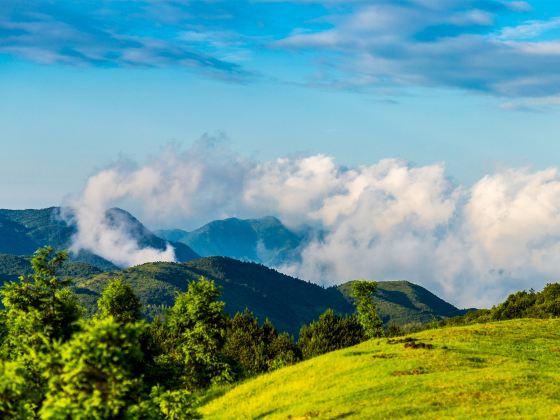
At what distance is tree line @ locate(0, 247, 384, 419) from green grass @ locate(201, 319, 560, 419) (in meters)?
10.1

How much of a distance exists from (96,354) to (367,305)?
12128 centimetres

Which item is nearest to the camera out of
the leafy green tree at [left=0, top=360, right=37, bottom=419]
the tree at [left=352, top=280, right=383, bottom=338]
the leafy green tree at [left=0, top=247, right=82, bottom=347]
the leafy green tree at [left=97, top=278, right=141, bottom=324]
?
the leafy green tree at [left=0, top=360, right=37, bottom=419]

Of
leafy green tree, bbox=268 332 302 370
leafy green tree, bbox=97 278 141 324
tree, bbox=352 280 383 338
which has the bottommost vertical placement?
leafy green tree, bbox=268 332 302 370

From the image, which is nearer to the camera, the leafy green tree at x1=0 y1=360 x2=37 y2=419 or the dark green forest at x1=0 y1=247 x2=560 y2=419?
the dark green forest at x1=0 y1=247 x2=560 y2=419

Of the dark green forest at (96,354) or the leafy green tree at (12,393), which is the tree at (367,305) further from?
the leafy green tree at (12,393)

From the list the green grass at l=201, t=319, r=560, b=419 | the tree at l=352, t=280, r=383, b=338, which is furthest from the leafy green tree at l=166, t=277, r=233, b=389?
the tree at l=352, t=280, r=383, b=338

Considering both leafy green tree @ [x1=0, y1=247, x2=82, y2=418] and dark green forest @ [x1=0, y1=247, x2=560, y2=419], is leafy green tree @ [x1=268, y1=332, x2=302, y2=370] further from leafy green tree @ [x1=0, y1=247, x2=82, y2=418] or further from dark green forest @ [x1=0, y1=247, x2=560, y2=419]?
leafy green tree @ [x1=0, y1=247, x2=82, y2=418]

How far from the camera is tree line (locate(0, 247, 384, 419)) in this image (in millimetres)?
28688

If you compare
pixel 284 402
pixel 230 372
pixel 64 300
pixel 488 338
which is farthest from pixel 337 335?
pixel 64 300

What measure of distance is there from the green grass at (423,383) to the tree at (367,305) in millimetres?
61989

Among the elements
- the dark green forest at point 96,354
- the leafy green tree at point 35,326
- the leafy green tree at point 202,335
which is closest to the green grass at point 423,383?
the dark green forest at point 96,354

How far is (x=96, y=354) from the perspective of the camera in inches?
1124

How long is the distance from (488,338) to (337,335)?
117940mm

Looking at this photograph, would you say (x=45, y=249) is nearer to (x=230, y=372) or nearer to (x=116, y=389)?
(x=116, y=389)
